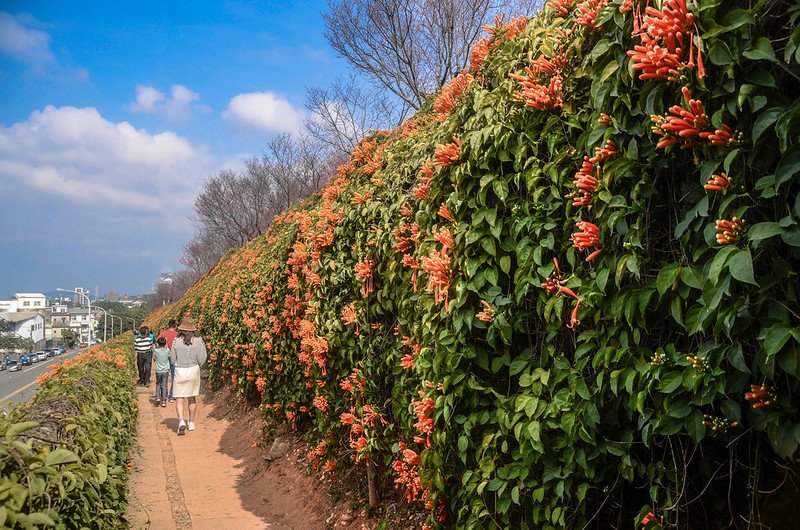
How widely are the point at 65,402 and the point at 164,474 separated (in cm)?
369

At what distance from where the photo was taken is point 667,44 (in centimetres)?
180

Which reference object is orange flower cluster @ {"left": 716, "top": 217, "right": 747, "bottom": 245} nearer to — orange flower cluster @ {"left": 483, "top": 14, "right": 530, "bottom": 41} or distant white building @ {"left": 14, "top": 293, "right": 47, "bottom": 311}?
orange flower cluster @ {"left": 483, "top": 14, "right": 530, "bottom": 41}

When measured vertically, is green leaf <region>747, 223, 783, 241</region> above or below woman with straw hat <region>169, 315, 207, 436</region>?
above

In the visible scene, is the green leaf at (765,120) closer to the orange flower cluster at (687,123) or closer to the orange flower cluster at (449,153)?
the orange flower cluster at (687,123)

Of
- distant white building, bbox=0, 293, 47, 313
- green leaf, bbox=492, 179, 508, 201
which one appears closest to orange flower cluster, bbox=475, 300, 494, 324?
green leaf, bbox=492, 179, 508, 201

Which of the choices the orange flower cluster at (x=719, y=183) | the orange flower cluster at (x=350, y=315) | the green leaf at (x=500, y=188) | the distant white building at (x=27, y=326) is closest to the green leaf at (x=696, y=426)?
the orange flower cluster at (x=719, y=183)

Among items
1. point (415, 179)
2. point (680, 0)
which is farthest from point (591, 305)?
point (415, 179)

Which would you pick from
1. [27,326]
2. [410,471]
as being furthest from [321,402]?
[27,326]

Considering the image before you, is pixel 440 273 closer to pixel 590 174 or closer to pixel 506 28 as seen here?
pixel 590 174

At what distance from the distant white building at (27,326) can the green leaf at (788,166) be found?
258 ft

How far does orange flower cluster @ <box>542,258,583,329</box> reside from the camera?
7.50 ft

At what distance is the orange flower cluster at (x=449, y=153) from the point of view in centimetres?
311

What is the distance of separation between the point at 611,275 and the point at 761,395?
65 centimetres

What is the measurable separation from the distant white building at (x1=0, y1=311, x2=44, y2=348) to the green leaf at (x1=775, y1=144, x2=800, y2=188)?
258 ft
